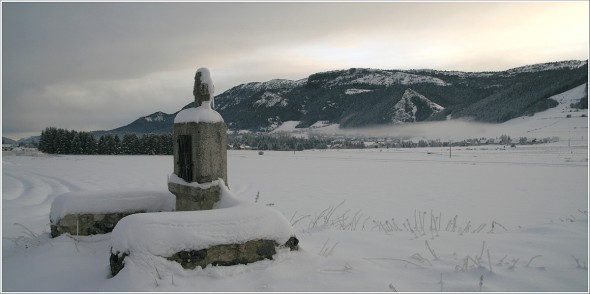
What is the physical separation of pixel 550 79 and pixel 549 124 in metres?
53.4

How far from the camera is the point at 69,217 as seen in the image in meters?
5.75

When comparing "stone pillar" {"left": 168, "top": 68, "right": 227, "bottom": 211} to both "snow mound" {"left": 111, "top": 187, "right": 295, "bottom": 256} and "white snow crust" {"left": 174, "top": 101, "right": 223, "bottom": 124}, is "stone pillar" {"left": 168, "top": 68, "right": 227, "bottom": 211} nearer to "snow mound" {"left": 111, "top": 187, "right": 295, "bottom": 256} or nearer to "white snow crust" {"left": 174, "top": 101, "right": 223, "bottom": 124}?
"white snow crust" {"left": 174, "top": 101, "right": 223, "bottom": 124}

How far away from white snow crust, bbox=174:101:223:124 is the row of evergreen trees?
49.1m

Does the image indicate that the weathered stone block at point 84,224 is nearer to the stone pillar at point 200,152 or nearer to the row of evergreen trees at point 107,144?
the stone pillar at point 200,152

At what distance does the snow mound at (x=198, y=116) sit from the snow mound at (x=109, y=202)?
4.92ft

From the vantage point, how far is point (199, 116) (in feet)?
18.3

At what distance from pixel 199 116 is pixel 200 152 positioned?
0.54 m

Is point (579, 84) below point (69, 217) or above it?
above

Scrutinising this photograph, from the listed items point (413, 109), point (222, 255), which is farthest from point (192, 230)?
point (413, 109)

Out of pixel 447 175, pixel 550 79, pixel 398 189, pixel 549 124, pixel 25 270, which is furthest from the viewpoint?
pixel 550 79

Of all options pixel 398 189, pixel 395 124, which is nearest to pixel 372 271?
pixel 398 189

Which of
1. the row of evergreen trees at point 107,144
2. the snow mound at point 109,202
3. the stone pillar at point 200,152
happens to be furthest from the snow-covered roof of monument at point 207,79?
the row of evergreen trees at point 107,144

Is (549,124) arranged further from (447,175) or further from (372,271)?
(372,271)

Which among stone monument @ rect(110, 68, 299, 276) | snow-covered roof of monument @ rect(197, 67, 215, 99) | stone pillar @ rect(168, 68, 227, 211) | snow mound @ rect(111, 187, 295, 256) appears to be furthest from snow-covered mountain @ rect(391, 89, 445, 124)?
snow mound @ rect(111, 187, 295, 256)
